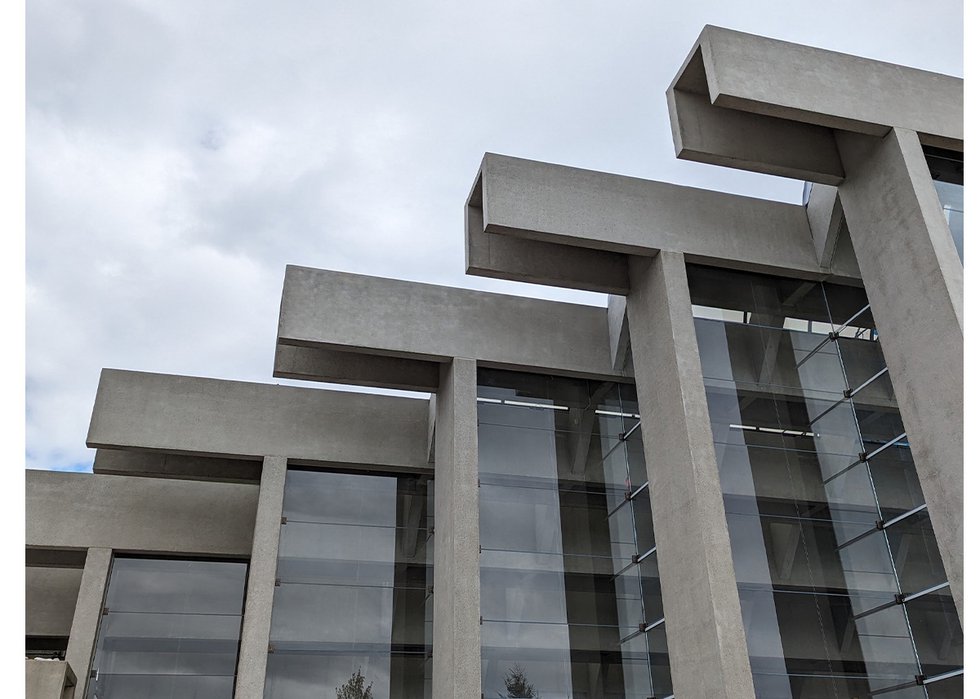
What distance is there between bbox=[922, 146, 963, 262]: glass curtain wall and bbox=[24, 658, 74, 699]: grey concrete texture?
1312 centimetres

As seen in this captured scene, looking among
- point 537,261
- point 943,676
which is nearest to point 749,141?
point 537,261

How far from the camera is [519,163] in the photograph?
11953mm

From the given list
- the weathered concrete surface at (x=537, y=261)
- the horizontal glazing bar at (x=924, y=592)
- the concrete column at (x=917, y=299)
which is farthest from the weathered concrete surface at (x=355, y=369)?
the horizontal glazing bar at (x=924, y=592)

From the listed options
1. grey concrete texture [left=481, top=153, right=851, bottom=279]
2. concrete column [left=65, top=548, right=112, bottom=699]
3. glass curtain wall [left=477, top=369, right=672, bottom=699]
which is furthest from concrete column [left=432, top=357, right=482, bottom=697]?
concrete column [left=65, top=548, right=112, bottom=699]

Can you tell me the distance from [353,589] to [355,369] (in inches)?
151

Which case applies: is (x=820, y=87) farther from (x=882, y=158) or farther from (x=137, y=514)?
(x=137, y=514)

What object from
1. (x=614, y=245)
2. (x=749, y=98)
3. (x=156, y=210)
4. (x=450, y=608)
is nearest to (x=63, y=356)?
(x=156, y=210)

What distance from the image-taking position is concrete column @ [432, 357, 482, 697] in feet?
39.3

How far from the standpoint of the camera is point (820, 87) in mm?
10180

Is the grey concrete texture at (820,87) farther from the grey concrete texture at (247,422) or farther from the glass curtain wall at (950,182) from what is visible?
the grey concrete texture at (247,422)

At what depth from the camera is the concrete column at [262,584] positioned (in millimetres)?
13398

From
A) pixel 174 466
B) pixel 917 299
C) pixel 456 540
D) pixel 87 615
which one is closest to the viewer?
pixel 917 299

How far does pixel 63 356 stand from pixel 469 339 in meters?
16.5

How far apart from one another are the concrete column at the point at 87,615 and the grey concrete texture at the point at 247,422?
286 centimetres
